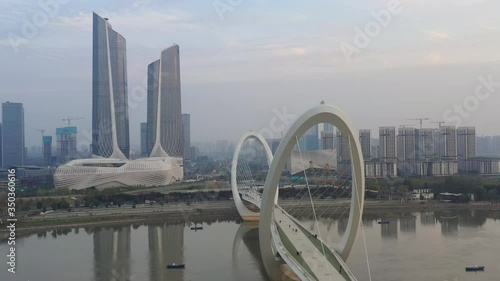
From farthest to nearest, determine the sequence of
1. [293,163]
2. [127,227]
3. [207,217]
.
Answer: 1. [293,163]
2. [207,217]
3. [127,227]

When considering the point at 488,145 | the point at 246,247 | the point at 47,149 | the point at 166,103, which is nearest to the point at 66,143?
the point at 47,149

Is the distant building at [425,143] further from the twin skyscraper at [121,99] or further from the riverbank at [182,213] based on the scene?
the twin skyscraper at [121,99]

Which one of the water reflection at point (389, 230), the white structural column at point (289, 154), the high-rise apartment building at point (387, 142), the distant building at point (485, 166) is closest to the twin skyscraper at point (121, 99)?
the high-rise apartment building at point (387, 142)

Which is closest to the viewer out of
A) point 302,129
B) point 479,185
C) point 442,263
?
point 302,129

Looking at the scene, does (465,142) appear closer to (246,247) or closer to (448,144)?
(448,144)

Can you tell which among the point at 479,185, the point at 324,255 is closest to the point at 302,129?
the point at 324,255

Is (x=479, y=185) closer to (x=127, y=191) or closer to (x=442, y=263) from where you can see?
(x=442, y=263)

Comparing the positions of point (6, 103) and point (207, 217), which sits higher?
point (6, 103)
